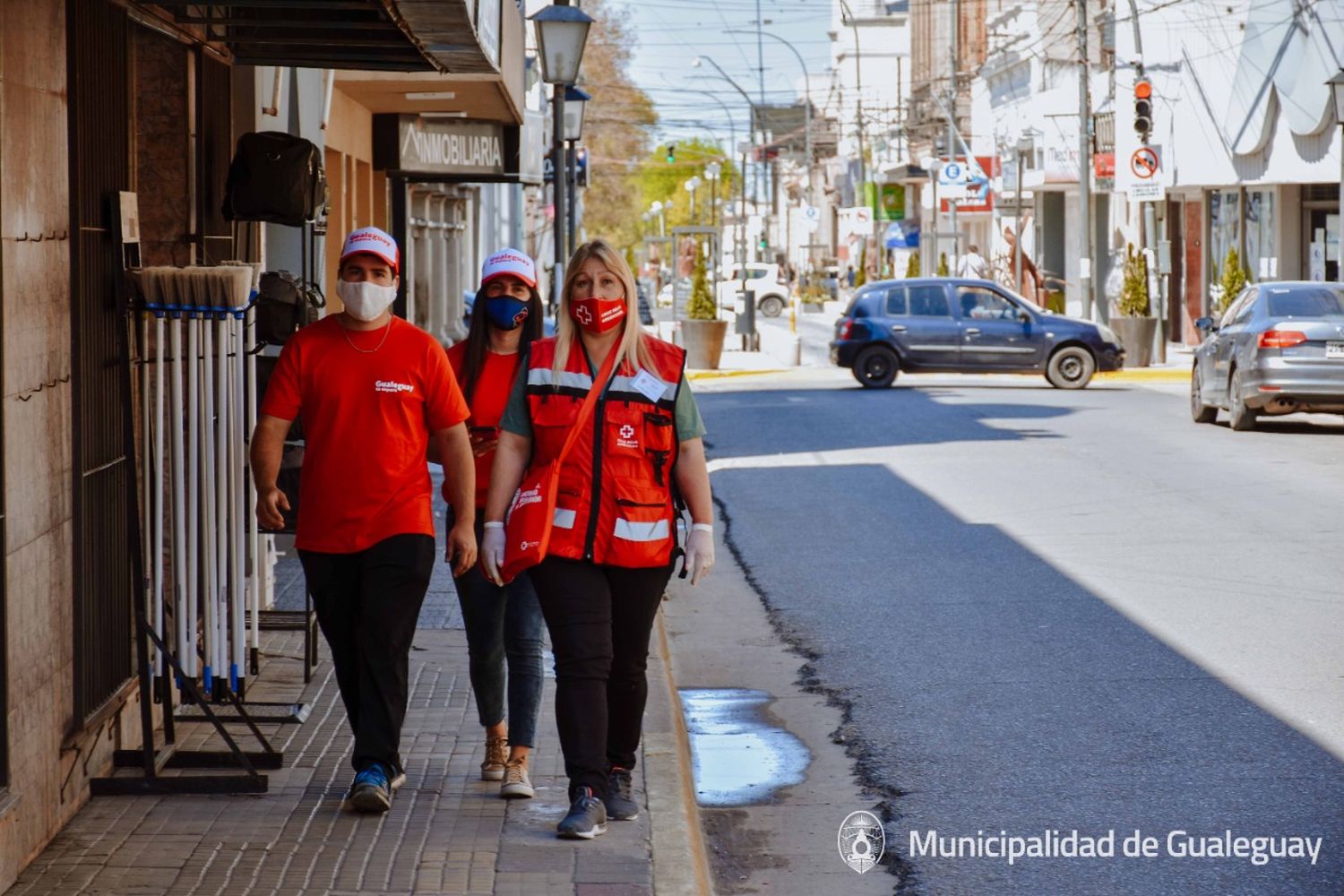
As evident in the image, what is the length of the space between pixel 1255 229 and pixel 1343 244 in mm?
7589

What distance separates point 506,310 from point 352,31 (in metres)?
1.97

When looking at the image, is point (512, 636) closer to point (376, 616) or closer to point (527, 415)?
point (376, 616)

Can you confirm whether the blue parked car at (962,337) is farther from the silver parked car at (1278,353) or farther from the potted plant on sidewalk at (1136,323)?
the silver parked car at (1278,353)

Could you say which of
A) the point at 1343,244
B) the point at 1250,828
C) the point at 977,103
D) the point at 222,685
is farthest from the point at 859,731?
the point at 977,103

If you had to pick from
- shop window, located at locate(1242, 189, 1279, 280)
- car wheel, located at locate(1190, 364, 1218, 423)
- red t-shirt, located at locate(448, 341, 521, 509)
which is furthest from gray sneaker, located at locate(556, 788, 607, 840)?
shop window, located at locate(1242, 189, 1279, 280)

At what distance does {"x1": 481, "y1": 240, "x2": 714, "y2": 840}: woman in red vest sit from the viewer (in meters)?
6.03

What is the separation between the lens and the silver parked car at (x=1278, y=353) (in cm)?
2061

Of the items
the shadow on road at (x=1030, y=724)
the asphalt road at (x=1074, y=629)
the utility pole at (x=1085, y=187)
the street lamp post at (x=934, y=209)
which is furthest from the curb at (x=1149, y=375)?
the street lamp post at (x=934, y=209)

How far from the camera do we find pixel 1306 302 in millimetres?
21266

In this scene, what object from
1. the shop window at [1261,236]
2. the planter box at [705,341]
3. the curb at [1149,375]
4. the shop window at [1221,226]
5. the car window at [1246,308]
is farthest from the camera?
the shop window at [1221,226]

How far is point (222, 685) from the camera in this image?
7266 millimetres

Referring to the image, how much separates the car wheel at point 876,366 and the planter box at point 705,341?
21.7 ft

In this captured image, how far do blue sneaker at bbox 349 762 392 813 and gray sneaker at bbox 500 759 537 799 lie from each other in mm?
384

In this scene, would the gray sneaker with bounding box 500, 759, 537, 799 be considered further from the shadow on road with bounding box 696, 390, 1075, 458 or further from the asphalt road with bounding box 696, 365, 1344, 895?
the shadow on road with bounding box 696, 390, 1075, 458
